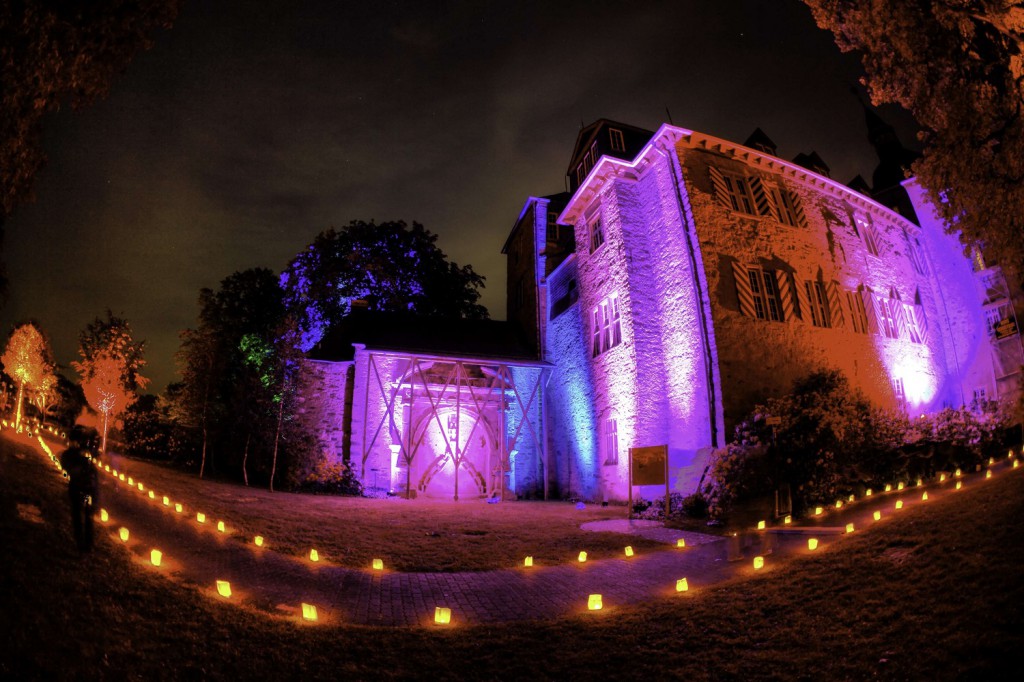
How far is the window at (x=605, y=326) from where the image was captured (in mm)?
17359

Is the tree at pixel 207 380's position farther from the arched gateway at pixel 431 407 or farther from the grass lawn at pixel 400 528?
the grass lawn at pixel 400 528

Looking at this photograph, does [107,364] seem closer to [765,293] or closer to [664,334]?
[664,334]

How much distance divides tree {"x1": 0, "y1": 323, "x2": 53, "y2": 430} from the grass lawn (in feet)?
41.6

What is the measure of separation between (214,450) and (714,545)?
19.9 metres

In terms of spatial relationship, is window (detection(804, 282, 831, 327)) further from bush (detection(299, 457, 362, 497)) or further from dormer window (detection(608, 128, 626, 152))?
bush (detection(299, 457, 362, 497))

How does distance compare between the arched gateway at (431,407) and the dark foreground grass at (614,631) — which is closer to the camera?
the dark foreground grass at (614,631)

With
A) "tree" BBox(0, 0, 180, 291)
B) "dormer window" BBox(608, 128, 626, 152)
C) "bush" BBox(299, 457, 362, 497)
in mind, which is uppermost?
"dormer window" BBox(608, 128, 626, 152)

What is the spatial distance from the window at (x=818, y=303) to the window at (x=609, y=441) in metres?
6.93

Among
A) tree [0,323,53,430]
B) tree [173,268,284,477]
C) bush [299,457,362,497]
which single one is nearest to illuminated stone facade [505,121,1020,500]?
bush [299,457,362,497]

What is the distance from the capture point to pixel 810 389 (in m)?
12.7

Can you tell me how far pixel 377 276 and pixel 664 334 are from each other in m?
17.3

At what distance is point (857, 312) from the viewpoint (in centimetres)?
1734

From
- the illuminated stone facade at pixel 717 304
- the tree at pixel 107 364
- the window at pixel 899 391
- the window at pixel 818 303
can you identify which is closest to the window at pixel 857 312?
the illuminated stone facade at pixel 717 304

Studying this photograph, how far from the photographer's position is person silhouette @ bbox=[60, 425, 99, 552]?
5754 mm
